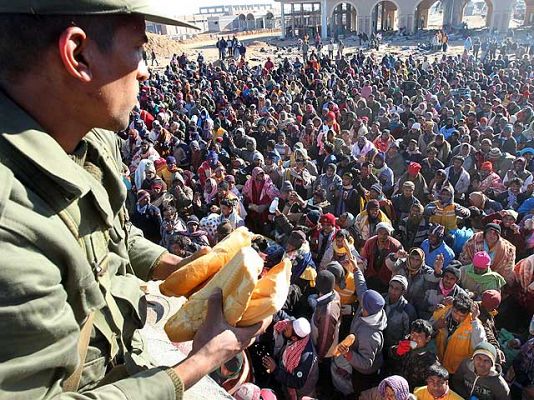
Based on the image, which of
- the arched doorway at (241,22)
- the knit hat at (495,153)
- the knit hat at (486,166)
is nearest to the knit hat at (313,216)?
the knit hat at (486,166)

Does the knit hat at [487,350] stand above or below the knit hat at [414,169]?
below

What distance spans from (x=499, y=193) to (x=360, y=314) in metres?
3.50

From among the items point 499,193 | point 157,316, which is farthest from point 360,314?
point 499,193

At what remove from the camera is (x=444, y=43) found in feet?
85.4

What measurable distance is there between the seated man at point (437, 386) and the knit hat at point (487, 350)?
404mm

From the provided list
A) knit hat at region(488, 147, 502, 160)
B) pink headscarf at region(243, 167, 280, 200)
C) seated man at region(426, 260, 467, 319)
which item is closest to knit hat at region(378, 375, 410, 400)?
seated man at region(426, 260, 467, 319)

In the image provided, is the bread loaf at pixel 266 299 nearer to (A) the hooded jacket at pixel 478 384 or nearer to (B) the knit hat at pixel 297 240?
(A) the hooded jacket at pixel 478 384

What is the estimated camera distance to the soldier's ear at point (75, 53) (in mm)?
996

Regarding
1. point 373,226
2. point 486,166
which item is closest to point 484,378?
point 373,226

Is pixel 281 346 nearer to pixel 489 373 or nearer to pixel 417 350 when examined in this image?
pixel 417 350

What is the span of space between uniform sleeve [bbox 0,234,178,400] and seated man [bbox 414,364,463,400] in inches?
117

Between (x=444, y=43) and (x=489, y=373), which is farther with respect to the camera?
(x=444, y=43)

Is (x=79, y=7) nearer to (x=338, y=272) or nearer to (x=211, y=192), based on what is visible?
(x=338, y=272)

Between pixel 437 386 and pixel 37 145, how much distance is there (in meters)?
3.32
